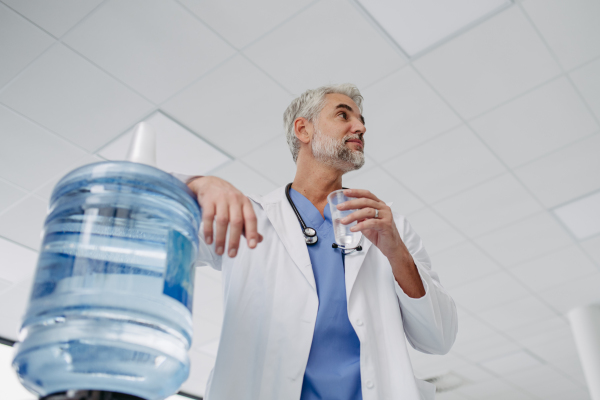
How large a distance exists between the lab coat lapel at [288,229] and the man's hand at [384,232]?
20cm

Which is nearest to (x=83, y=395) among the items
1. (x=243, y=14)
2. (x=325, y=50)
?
(x=243, y=14)

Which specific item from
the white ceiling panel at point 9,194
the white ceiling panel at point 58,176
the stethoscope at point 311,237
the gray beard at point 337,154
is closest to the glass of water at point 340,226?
the stethoscope at point 311,237

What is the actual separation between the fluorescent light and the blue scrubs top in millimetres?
3209

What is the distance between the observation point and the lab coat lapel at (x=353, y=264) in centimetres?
117

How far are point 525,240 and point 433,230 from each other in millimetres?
827

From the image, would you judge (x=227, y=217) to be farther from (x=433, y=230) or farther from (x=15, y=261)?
(x=15, y=261)

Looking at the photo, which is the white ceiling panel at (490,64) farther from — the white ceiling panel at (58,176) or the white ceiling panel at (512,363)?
the white ceiling panel at (512,363)

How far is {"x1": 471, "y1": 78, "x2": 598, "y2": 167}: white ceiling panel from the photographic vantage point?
9.85 feet

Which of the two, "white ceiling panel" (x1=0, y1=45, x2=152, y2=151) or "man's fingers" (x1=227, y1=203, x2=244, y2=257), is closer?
"man's fingers" (x1=227, y1=203, x2=244, y2=257)

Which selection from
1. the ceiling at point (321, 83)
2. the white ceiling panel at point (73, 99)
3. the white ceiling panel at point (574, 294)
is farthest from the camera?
the white ceiling panel at point (574, 294)

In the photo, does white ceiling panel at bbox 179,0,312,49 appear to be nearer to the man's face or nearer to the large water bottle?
the man's face

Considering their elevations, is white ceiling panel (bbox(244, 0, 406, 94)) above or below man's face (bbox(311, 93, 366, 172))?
above

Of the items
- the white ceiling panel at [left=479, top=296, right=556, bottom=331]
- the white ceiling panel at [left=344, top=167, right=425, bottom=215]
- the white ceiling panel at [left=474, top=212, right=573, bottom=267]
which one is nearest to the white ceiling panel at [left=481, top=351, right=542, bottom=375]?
the white ceiling panel at [left=479, top=296, right=556, bottom=331]

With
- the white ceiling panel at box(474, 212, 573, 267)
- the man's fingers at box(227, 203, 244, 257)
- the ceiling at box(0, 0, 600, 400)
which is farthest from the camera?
the white ceiling panel at box(474, 212, 573, 267)
